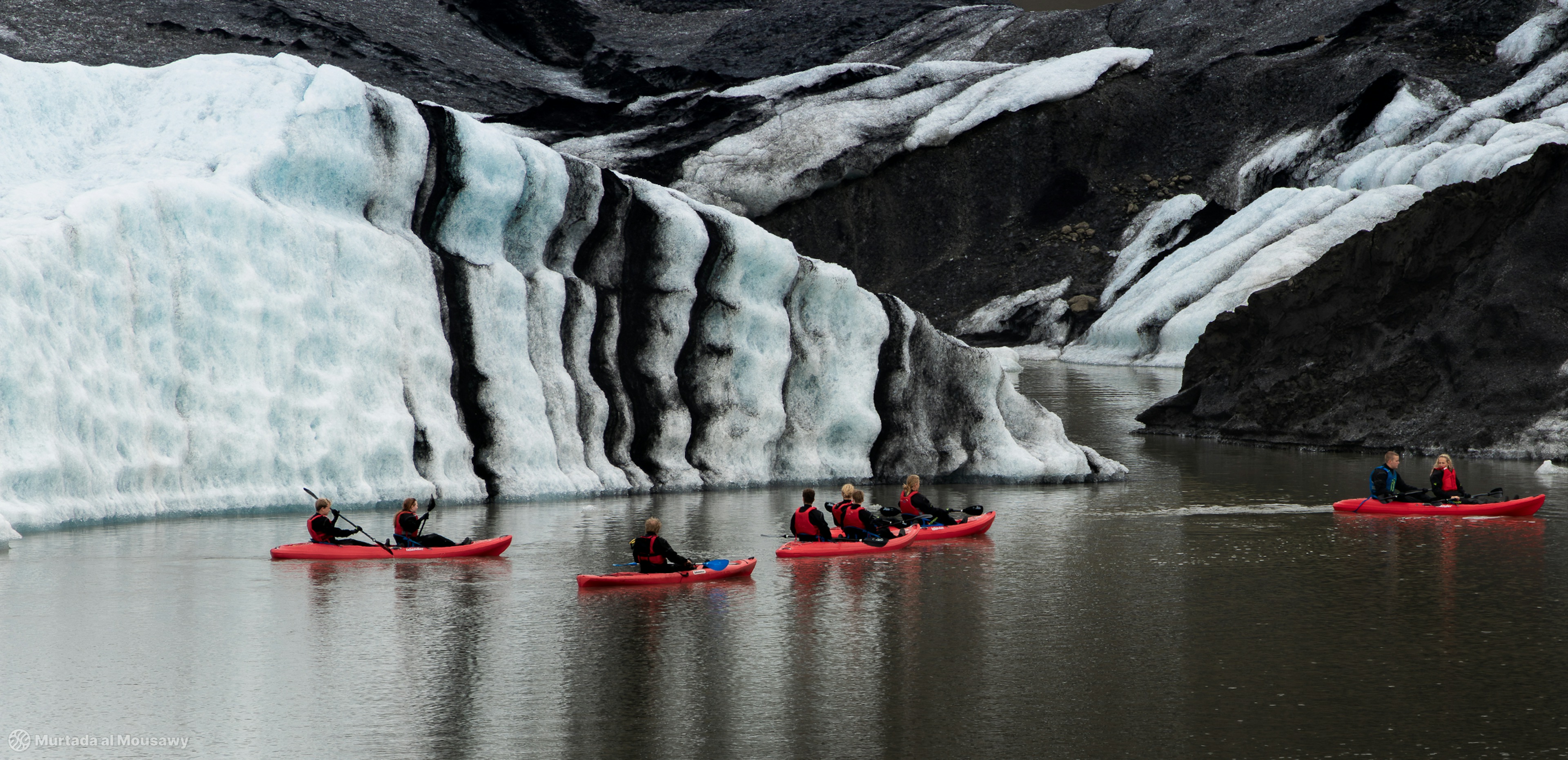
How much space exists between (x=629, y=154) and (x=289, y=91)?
202ft

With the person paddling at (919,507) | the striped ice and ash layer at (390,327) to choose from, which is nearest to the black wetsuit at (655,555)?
the person paddling at (919,507)

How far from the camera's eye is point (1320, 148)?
265ft

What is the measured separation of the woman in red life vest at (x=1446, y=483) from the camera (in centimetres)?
2766

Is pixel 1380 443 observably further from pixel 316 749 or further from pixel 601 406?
pixel 316 749

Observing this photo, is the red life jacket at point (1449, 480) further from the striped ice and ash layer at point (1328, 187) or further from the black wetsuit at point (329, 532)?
the striped ice and ash layer at point (1328, 187)

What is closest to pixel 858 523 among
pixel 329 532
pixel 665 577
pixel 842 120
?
pixel 665 577

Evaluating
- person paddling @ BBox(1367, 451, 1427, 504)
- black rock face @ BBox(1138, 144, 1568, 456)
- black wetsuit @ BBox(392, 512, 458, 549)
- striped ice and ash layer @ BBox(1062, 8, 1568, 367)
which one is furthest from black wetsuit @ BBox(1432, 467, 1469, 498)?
striped ice and ash layer @ BBox(1062, 8, 1568, 367)

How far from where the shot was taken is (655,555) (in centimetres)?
1948

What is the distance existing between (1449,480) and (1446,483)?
0.44 feet

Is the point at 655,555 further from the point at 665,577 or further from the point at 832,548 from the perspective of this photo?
the point at 832,548

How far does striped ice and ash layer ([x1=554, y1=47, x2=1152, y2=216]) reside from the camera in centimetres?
8812

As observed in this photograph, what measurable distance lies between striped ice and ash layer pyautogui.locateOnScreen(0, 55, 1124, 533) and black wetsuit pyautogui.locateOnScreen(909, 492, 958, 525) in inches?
275

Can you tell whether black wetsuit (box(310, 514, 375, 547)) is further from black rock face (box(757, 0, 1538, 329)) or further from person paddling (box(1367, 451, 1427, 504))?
black rock face (box(757, 0, 1538, 329))

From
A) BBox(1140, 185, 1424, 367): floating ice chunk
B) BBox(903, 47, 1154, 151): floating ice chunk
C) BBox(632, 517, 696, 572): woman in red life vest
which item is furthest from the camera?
BBox(903, 47, 1154, 151): floating ice chunk
